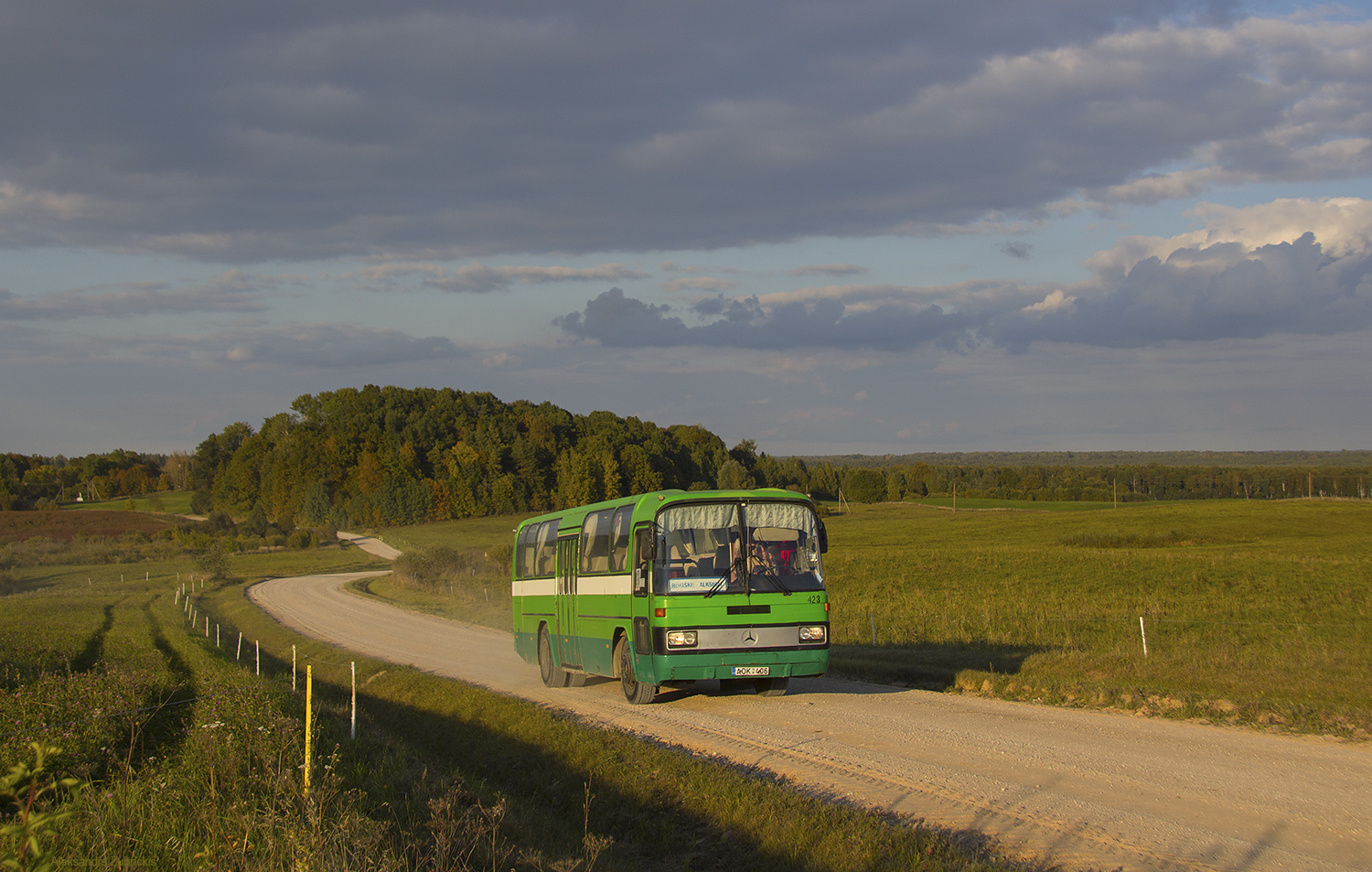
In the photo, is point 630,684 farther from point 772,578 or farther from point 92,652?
point 92,652

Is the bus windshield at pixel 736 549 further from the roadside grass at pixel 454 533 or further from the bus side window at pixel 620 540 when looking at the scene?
the roadside grass at pixel 454 533

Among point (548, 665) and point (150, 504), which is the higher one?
point (150, 504)

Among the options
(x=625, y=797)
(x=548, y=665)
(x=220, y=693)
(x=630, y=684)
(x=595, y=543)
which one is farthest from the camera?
(x=548, y=665)

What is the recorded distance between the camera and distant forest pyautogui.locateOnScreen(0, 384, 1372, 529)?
122 m

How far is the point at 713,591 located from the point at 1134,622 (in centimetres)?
1634

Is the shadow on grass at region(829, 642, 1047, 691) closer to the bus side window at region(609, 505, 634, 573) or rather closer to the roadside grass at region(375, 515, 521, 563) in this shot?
the bus side window at region(609, 505, 634, 573)

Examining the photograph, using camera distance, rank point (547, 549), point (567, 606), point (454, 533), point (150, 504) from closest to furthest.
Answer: point (567, 606) → point (547, 549) → point (454, 533) → point (150, 504)

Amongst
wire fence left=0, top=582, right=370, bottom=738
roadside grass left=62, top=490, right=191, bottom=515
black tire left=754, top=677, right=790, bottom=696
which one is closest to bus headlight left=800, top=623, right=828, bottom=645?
black tire left=754, top=677, right=790, bottom=696

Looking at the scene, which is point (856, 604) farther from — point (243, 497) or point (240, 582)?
point (243, 497)

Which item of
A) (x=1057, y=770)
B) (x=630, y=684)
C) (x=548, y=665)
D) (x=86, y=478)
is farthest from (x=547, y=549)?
(x=86, y=478)

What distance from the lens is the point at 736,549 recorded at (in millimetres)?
13836

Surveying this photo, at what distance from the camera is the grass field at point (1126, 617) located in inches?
554

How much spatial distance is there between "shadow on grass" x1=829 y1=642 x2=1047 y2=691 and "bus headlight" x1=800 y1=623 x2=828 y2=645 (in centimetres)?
359

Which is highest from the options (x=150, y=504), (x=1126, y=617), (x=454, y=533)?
(x=150, y=504)
